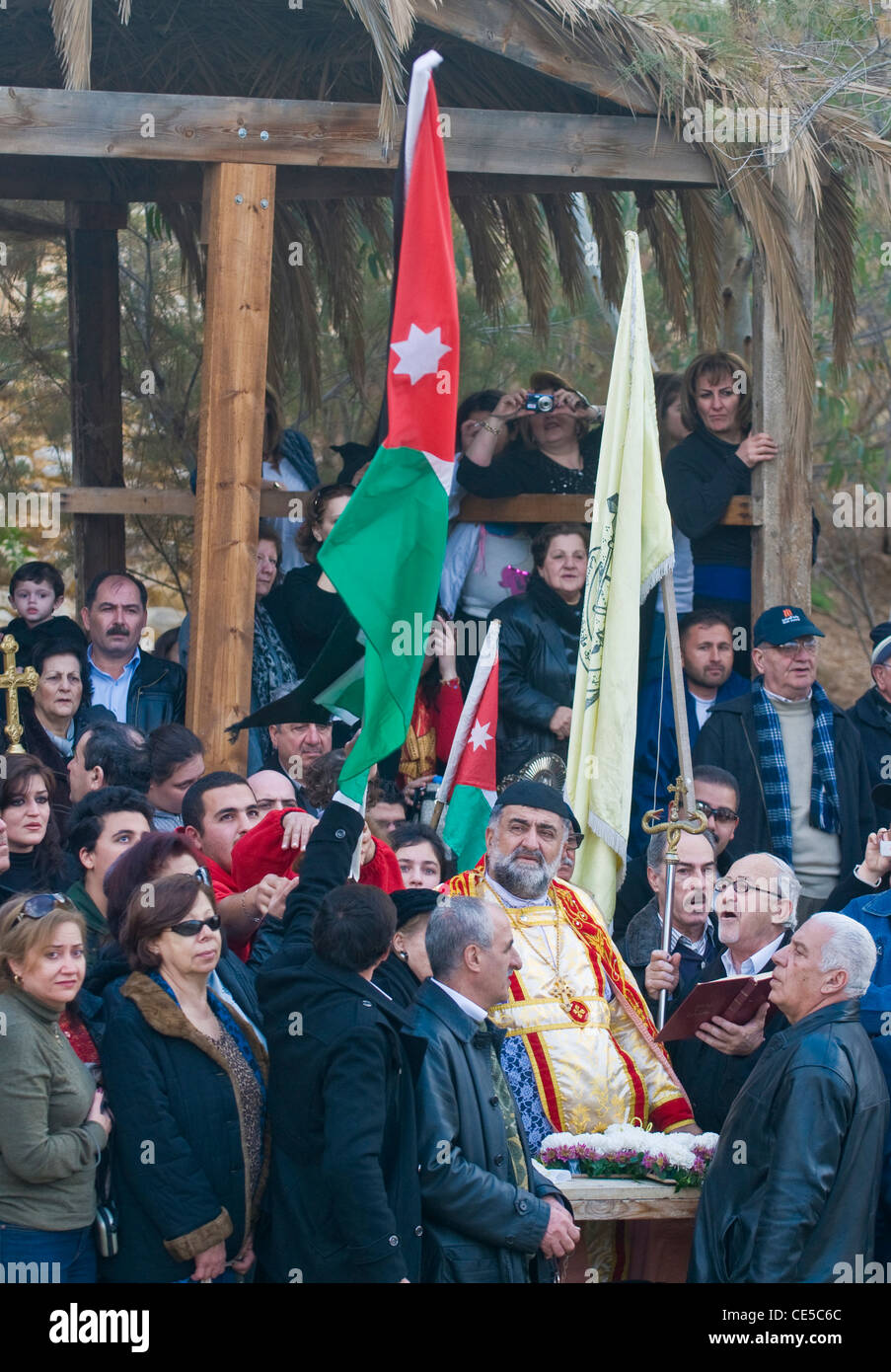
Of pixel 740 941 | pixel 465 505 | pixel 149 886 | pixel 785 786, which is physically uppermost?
pixel 465 505

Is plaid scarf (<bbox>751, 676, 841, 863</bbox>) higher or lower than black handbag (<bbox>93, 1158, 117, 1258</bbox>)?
higher

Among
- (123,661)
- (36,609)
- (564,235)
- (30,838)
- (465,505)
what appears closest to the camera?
(30,838)

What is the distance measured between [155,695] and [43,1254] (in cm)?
370

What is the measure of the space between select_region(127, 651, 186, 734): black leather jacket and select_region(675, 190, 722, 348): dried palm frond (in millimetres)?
3573

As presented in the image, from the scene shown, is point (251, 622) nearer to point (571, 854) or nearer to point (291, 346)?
point (571, 854)

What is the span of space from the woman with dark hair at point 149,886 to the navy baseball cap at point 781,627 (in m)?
3.45

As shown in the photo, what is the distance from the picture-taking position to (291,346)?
11547 millimetres

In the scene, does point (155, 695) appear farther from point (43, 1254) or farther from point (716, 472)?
point (43, 1254)

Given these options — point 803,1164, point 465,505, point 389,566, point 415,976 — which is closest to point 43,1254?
point 415,976

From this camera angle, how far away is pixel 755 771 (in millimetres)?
8414

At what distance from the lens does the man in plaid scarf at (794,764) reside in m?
8.39

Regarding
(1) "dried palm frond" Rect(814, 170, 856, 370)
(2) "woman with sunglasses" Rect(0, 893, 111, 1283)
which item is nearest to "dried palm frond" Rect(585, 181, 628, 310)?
(1) "dried palm frond" Rect(814, 170, 856, 370)

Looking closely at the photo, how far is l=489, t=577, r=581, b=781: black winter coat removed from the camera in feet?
28.6

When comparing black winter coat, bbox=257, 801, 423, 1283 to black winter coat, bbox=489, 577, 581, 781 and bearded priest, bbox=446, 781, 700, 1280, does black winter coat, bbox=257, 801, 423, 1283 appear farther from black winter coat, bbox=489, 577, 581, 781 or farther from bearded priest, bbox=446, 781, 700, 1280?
black winter coat, bbox=489, 577, 581, 781
